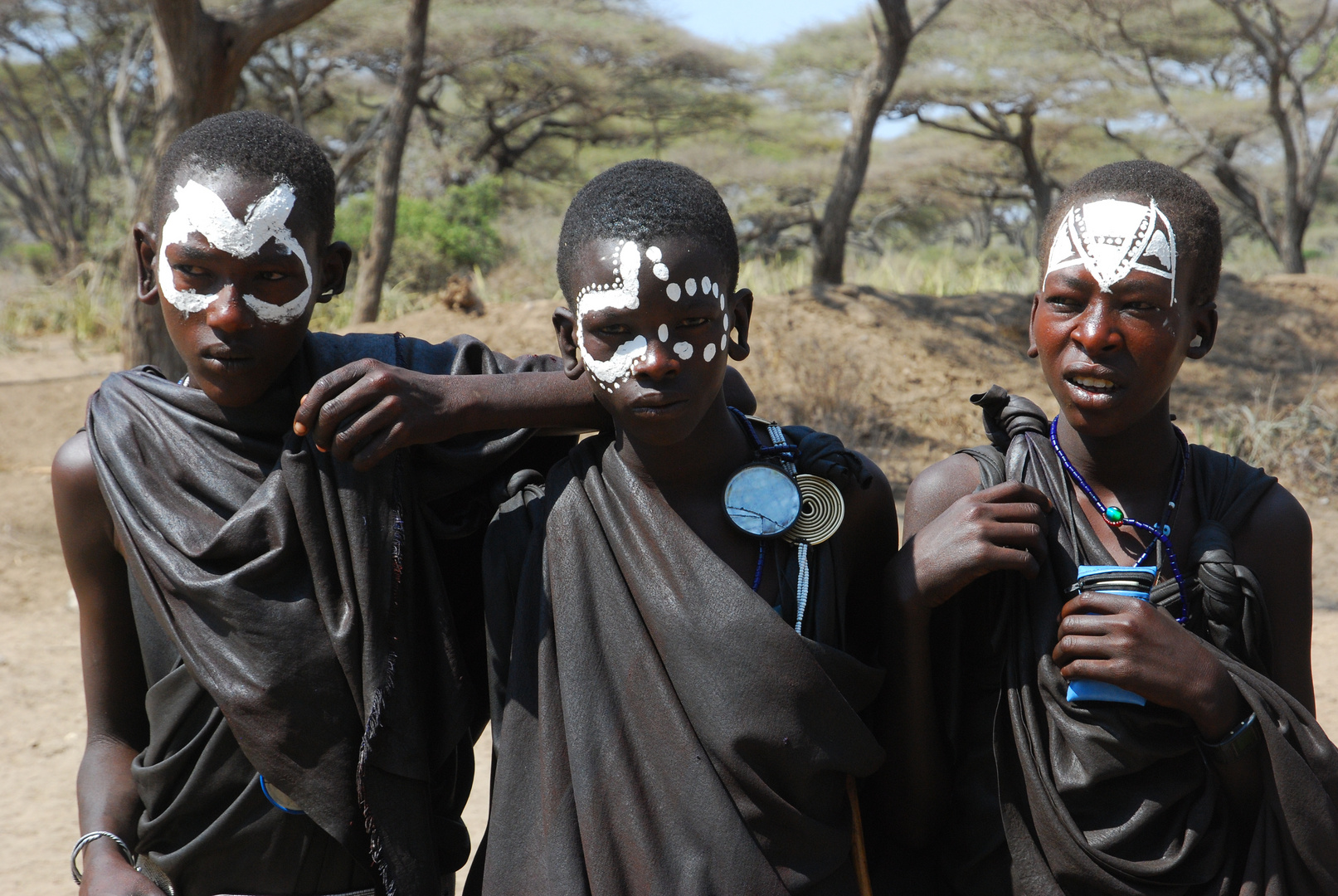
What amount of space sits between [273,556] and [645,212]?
0.76 meters

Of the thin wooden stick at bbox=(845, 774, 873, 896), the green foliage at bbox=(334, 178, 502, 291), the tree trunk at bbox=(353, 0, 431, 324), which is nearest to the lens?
the thin wooden stick at bbox=(845, 774, 873, 896)

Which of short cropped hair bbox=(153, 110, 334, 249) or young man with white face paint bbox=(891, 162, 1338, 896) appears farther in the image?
short cropped hair bbox=(153, 110, 334, 249)

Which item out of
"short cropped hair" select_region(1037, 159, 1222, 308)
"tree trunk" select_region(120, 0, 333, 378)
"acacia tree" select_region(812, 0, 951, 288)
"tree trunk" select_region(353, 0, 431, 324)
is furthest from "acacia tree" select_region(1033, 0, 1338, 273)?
"short cropped hair" select_region(1037, 159, 1222, 308)

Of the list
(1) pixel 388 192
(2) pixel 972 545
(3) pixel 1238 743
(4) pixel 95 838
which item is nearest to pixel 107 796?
(4) pixel 95 838

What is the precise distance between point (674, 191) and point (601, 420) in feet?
1.26

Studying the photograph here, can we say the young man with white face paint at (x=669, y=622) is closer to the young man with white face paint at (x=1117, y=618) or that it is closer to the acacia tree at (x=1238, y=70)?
the young man with white face paint at (x=1117, y=618)

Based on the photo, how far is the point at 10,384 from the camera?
8523 mm

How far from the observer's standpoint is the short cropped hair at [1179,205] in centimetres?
176

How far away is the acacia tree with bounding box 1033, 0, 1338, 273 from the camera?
13656 mm

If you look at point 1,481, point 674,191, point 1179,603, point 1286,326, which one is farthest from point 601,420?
point 1286,326

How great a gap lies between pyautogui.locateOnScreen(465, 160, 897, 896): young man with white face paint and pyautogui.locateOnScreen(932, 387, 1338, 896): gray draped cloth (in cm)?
17

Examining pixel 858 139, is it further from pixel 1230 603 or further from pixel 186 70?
pixel 1230 603

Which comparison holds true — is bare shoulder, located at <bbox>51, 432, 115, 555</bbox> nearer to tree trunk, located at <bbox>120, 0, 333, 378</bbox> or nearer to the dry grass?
tree trunk, located at <bbox>120, 0, 333, 378</bbox>

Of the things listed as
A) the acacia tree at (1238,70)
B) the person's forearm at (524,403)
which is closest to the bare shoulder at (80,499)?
the person's forearm at (524,403)
